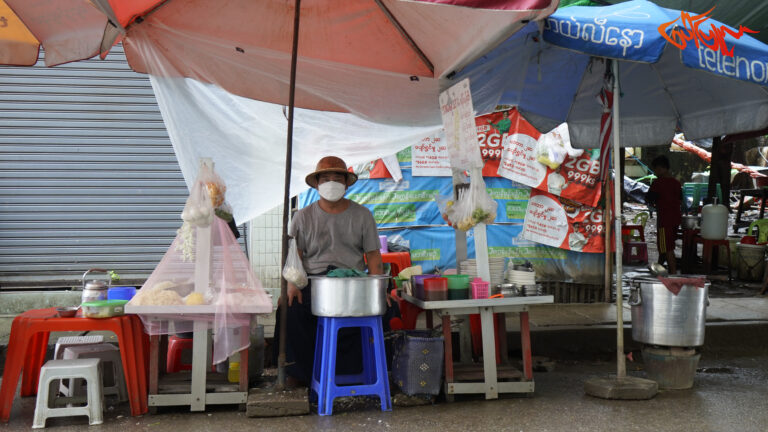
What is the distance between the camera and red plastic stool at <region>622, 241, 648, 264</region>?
1144cm

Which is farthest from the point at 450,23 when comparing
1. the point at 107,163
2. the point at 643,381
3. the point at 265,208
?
the point at 107,163

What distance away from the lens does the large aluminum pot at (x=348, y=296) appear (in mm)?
4363

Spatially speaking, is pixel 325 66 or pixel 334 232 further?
pixel 325 66

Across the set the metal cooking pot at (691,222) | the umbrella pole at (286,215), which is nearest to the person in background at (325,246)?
the umbrella pole at (286,215)

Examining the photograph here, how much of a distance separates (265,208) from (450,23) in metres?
2.12

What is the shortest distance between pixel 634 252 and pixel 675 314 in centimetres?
679

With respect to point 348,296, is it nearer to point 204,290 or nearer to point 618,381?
point 204,290

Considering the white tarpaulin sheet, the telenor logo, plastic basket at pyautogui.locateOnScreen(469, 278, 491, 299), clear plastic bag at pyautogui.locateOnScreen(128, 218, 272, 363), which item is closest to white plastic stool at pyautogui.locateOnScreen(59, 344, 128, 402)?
clear plastic bag at pyautogui.locateOnScreen(128, 218, 272, 363)

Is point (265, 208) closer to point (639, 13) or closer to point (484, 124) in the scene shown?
point (639, 13)

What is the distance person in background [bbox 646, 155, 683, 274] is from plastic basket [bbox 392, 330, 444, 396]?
6964mm

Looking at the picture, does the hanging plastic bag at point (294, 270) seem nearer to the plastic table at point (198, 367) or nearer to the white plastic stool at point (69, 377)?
the plastic table at point (198, 367)

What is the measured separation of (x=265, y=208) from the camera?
5.39 m

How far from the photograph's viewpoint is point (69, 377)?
421 centimetres

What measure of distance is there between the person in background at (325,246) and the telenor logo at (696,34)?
2482mm
